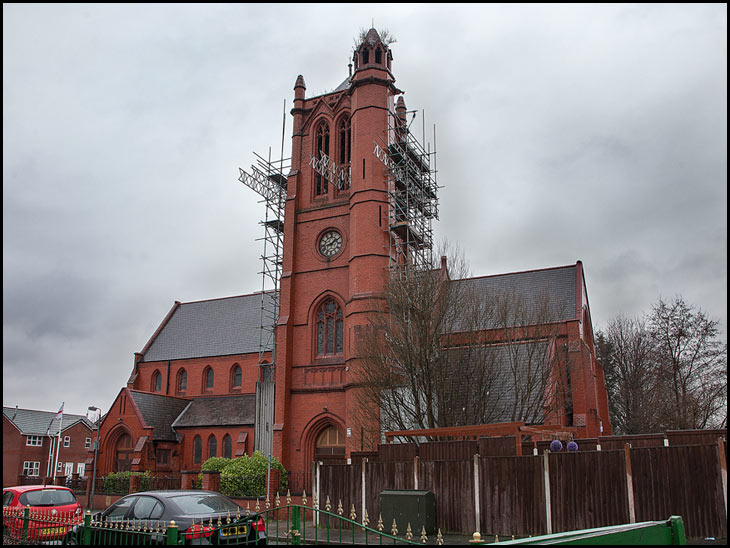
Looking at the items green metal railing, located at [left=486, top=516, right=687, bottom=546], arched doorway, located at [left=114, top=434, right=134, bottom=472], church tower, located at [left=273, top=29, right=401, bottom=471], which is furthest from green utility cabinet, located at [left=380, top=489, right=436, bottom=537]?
arched doorway, located at [left=114, top=434, right=134, bottom=472]

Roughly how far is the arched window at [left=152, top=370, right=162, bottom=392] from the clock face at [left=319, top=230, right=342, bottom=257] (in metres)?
21.9

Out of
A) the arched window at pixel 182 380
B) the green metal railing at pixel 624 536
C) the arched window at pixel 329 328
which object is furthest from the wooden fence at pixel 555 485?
the arched window at pixel 182 380

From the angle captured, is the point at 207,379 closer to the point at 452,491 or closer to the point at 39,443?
the point at 39,443

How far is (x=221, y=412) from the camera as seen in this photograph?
139ft

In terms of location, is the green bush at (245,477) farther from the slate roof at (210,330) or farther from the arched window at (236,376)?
the slate roof at (210,330)

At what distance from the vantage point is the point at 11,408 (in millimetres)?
62406

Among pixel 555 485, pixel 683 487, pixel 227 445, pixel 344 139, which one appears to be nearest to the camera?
pixel 683 487

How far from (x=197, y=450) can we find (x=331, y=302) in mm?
15261

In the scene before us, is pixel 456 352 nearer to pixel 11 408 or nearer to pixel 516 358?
pixel 516 358

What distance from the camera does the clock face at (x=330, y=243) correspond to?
117ft

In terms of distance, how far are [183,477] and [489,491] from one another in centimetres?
1751

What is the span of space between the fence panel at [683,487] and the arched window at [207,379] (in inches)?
1472

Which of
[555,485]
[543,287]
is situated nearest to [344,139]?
[543,287]

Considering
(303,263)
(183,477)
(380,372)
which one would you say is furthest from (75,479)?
(380,372)
